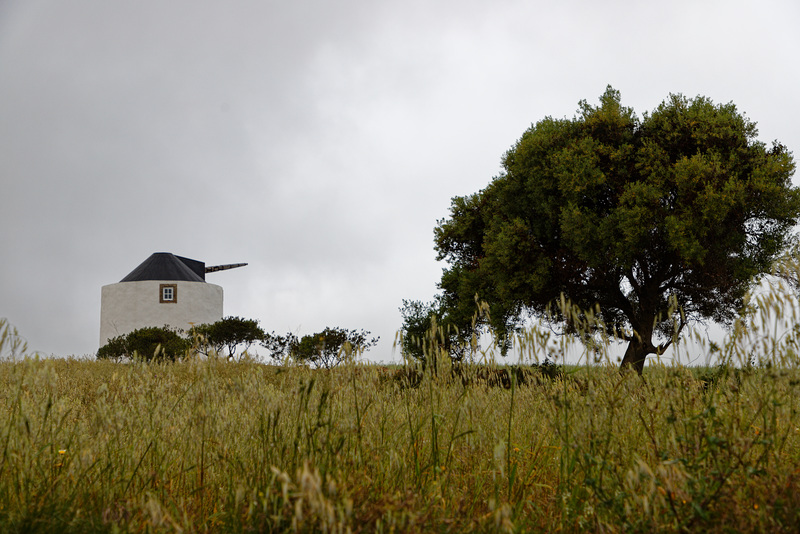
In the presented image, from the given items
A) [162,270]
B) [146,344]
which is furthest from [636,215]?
[162,270]

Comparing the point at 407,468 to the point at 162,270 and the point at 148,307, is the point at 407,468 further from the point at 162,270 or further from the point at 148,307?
the point at 162,270

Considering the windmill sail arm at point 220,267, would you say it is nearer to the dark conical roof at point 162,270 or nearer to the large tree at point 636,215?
the dark conical roof at point 162,270

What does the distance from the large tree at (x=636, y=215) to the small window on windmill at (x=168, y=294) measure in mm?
19952

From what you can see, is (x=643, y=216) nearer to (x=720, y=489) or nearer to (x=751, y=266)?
(x=751, y=266)

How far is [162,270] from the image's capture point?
3441 centimetres

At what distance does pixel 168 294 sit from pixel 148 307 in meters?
1.31

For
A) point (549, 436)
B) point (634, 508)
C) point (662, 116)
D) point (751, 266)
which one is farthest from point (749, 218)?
point (634, 508)

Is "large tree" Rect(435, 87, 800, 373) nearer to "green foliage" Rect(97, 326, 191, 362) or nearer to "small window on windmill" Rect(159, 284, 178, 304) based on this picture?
"green foliage" Rect(97, 326, 191, 362)

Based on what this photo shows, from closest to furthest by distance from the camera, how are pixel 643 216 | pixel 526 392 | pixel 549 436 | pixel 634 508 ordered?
pixel 634 508
pixel 549 436
pixel 526 392
pixel 643 216

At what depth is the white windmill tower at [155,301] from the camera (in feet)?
107

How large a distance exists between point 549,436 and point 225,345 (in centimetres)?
2531

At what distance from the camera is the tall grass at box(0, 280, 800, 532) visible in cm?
257

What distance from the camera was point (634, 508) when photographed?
2975mm

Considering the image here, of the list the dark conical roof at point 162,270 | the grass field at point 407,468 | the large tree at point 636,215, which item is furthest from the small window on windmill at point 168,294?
the grass field at point 407,468
